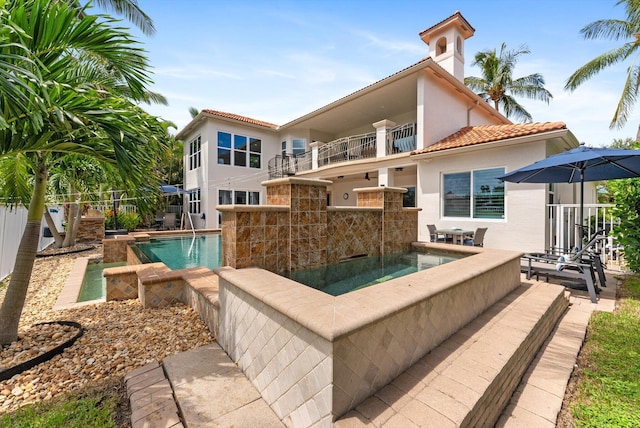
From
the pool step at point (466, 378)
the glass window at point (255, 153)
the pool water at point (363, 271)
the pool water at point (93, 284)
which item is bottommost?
the pool water at point (93, 284)

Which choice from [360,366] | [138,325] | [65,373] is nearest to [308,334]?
[360,366]

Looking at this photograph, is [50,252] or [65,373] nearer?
[65,373]

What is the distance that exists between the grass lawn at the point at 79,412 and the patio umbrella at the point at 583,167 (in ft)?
25.8

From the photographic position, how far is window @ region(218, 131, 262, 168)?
16.8 m

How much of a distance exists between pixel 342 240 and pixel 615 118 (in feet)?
60.8

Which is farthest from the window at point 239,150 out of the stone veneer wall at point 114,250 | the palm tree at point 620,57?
the palm tree at point 620,57

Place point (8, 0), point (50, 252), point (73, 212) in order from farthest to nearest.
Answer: point (73, 212), point (50, 252), point (8, 0)

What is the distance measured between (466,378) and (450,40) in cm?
1653

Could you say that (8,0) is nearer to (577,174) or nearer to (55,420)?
(55,420)

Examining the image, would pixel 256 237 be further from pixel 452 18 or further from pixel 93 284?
pixel 452 18

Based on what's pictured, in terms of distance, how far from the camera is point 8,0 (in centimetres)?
287

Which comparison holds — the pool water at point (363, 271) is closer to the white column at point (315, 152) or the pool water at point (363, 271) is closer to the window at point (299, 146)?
the white column at point (315, 152)

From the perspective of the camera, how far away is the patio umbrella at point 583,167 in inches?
209

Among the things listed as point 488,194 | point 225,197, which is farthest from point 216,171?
point 488,194
